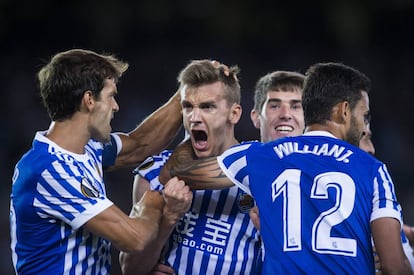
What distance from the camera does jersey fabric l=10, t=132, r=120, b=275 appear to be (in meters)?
4.28

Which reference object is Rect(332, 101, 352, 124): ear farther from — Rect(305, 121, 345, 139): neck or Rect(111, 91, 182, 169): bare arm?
Rect(111, 91, 182, 169): bare arm

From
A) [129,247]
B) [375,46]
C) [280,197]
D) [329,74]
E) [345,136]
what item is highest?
[375,46]

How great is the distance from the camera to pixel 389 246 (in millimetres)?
3951

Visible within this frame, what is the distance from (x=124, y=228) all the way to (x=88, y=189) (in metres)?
0.29

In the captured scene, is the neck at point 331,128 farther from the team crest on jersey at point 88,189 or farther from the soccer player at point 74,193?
the team crest on jersey at point 88,189

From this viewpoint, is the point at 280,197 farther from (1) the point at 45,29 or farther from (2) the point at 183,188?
(1) the point at 45,29

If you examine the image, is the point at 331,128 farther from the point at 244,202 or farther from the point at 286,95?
the point at 286,95

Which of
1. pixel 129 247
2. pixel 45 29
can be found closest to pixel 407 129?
pixel 45 29

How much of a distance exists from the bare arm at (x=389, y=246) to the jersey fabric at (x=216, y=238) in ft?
3.81

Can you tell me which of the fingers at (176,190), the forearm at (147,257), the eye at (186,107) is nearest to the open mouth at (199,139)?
the eye at (186,107)

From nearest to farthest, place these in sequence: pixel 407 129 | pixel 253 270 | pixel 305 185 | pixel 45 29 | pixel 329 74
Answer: pixel 305 185 → pixel 329 74 → pixel 253 270 → pixel 407 129 → pixel 45 29

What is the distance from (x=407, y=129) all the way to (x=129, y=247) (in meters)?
9.60

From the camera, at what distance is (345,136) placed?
4316 mm

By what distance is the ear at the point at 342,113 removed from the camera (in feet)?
14.2
